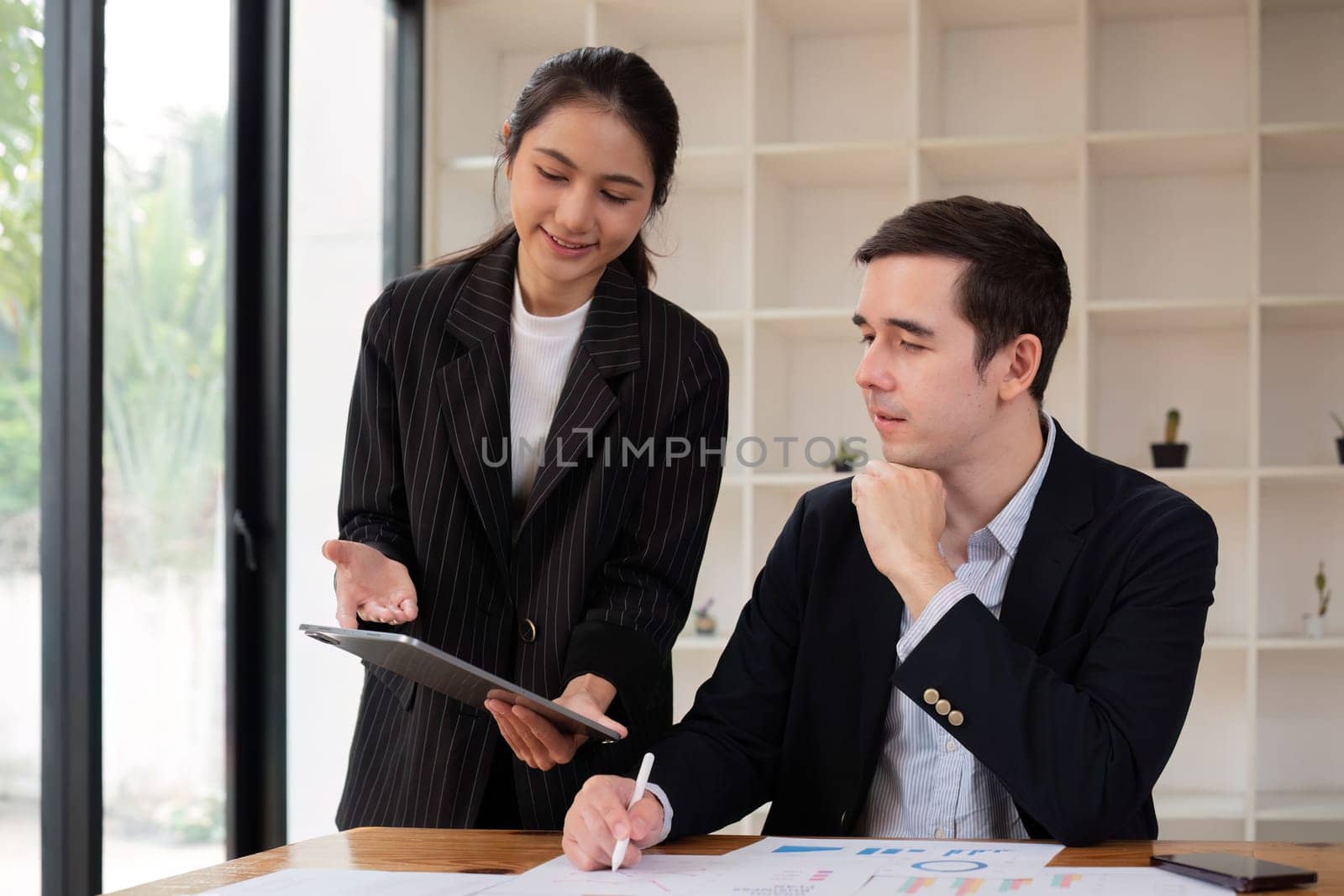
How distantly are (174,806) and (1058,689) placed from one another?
2129 millimetres

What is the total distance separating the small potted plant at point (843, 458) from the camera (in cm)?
355

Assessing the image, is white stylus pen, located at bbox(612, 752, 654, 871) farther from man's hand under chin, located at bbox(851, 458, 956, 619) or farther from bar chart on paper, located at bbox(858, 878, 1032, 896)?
man's hand under chin, located at bbox(851, 458, 956, 619)

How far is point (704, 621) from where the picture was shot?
146 inches

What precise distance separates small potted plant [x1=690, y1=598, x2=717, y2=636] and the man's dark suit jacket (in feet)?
6.19

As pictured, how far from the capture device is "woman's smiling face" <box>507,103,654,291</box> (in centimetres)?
176

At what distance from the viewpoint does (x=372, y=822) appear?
1.74 metres

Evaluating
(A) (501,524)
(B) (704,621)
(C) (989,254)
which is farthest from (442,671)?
(B) (704,621)

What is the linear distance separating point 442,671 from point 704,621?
7.91 feet

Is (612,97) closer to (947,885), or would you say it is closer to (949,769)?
(949,769)

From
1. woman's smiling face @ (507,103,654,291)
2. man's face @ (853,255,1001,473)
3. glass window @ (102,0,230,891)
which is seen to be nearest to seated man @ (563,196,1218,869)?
man's face @ (853,255,1001,473)

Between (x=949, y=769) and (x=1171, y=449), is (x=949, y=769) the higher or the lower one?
the lower one

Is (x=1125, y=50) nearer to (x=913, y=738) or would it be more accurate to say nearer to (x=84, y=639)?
(x=913, y=738)

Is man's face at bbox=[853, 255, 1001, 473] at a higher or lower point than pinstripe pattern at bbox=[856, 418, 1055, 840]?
higher

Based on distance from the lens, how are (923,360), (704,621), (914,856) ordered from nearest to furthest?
1. (914,856)
2. (923,360)
3. (704,621)
